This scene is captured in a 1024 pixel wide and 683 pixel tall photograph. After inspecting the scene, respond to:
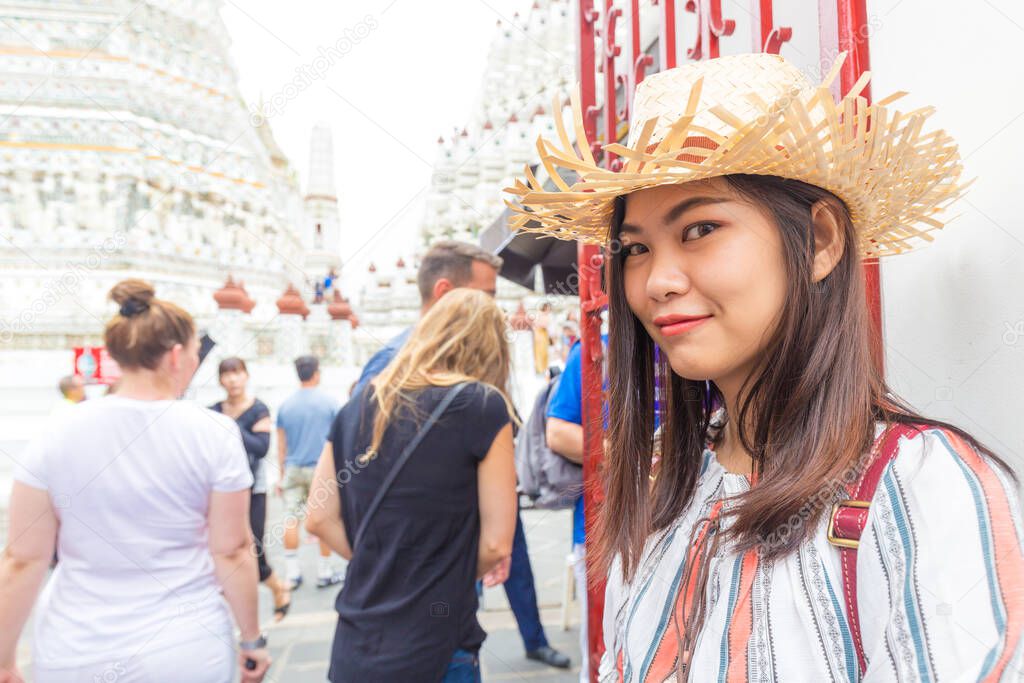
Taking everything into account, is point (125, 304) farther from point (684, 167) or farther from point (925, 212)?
point (925, 212)

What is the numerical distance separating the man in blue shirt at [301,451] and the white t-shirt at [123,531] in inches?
109

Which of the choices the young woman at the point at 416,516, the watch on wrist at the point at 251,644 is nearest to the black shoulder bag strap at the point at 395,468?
the young woman at the point at 416,516

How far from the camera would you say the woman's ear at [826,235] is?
3.20 feet

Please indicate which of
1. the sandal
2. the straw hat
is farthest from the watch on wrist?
the sandal

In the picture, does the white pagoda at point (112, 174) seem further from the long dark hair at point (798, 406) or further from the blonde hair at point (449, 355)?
the long dark hair at point (798, 406)

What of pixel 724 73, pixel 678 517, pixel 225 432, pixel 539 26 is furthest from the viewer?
pixel 539 26

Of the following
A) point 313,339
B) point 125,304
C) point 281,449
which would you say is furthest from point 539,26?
point 125,304

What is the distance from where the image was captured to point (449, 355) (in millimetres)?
1992

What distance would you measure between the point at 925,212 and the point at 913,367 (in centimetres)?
36

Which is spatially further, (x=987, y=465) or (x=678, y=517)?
(x=678, y=517)

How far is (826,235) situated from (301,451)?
14.0ft

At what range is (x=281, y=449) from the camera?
4.99 metres

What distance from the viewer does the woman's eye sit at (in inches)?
37.3

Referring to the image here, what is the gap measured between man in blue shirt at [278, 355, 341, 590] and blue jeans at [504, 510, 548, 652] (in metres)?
1.76
